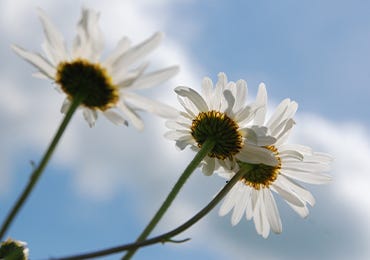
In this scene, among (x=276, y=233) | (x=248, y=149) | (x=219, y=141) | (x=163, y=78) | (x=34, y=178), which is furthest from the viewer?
(x=276, y=233)

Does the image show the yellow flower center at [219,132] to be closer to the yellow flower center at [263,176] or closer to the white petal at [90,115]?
the yellow flower center at [263,176]

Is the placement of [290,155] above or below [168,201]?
above

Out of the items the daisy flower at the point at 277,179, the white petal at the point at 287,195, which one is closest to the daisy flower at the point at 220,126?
the daisy flower at the point at 277,179

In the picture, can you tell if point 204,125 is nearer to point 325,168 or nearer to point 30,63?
point 325,168

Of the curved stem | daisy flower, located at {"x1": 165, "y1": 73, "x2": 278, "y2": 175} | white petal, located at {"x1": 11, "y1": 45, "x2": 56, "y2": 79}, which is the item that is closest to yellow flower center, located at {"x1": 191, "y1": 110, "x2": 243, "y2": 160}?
daisy flower, located at {"x1": 165, "y1": 73, "x2": 278, "y2": 175}

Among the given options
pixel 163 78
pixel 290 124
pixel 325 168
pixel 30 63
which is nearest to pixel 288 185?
pixel 325 168

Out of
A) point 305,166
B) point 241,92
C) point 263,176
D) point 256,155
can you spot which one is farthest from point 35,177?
point 305,166

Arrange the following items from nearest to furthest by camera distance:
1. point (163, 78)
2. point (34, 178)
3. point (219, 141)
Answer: point (34, 178) → point (163, 78) → point (219, 141)

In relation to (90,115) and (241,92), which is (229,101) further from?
(90,115)
